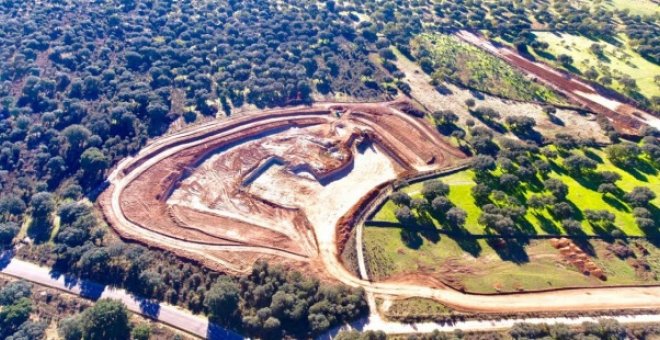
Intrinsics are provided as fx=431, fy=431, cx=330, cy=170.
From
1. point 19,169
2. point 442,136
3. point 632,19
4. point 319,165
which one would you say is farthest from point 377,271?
point 632,19

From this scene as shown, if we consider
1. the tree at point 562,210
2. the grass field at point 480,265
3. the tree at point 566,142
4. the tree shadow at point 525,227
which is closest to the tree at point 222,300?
the grass field at point 480,265

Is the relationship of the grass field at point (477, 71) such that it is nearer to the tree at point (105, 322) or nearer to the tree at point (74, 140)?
the tree at point (74, 140)

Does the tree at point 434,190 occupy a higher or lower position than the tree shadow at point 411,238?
higher

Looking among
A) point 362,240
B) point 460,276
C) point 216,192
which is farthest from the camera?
point 216,192

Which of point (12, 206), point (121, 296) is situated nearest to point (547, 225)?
point (121, 296)

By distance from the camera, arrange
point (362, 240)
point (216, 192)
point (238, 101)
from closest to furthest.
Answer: point (362, 240) < point (216, 192) < point (238, 101)

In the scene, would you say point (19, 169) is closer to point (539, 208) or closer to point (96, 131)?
point (96, 131)

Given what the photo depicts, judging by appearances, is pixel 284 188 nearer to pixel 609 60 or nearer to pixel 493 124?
pixel 493 124
